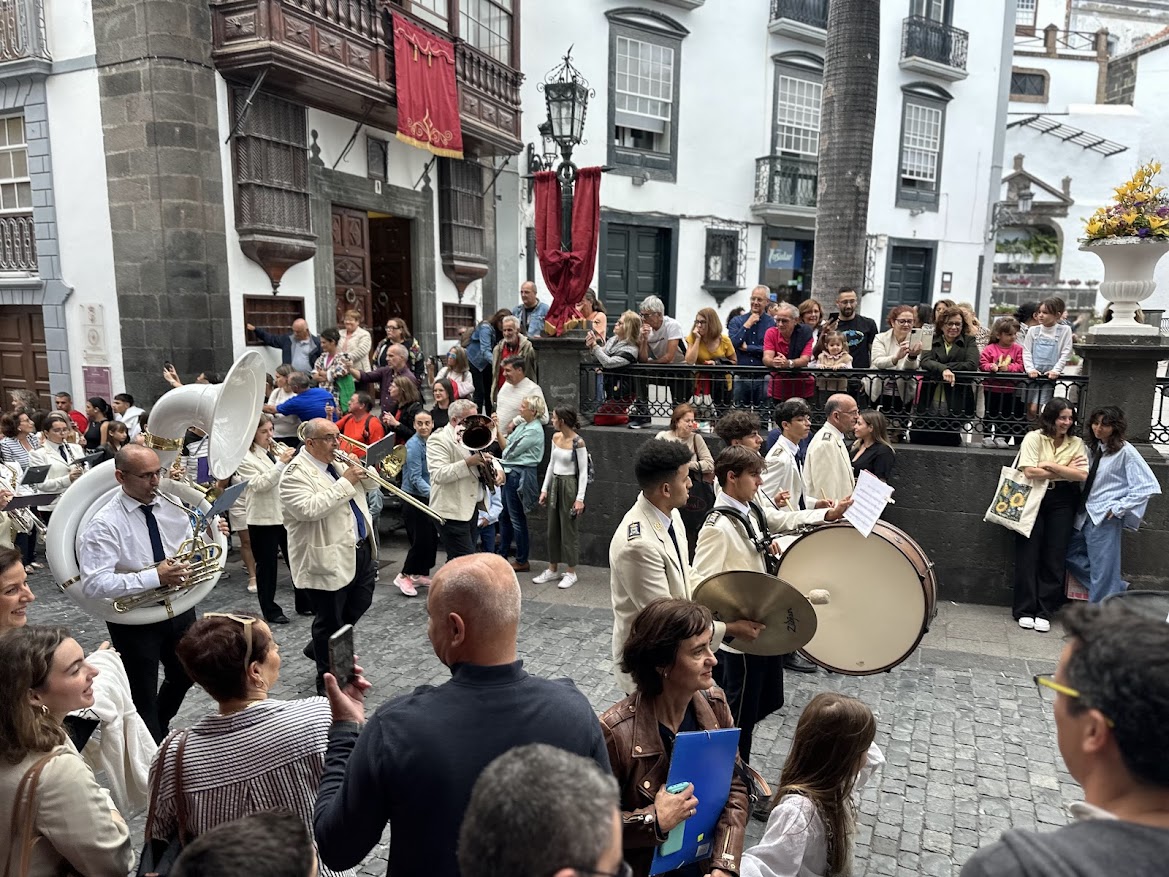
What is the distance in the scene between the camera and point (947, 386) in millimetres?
7777

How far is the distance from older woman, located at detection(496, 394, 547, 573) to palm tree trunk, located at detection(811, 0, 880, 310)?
604cm

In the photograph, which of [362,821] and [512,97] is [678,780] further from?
[512,97]

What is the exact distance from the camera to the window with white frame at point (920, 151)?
20516mm

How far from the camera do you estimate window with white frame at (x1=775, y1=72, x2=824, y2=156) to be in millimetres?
18688

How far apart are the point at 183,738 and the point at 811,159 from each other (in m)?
19.5

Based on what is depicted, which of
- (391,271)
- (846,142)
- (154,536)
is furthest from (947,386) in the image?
(391,271)

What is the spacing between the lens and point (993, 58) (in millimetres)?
21500

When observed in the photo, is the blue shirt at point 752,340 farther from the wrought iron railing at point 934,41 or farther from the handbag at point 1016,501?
the wrought iron railing at point 934,41

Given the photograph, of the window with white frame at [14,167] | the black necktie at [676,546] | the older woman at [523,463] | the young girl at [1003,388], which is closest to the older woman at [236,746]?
the black necktie at [676,546]

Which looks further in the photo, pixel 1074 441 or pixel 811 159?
pixel 811 159

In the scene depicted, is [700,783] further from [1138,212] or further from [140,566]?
[1138,212]

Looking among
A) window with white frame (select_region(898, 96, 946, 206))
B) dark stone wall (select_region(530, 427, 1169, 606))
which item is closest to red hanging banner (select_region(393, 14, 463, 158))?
dark stone wall (select_region(530, 427, 1169, 606))

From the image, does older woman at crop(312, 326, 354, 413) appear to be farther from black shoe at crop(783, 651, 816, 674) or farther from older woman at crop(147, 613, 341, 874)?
older woman at crop(147, 613, 341, 874)

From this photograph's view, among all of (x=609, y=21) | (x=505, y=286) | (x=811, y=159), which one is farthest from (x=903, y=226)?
(x=505, y=286)
